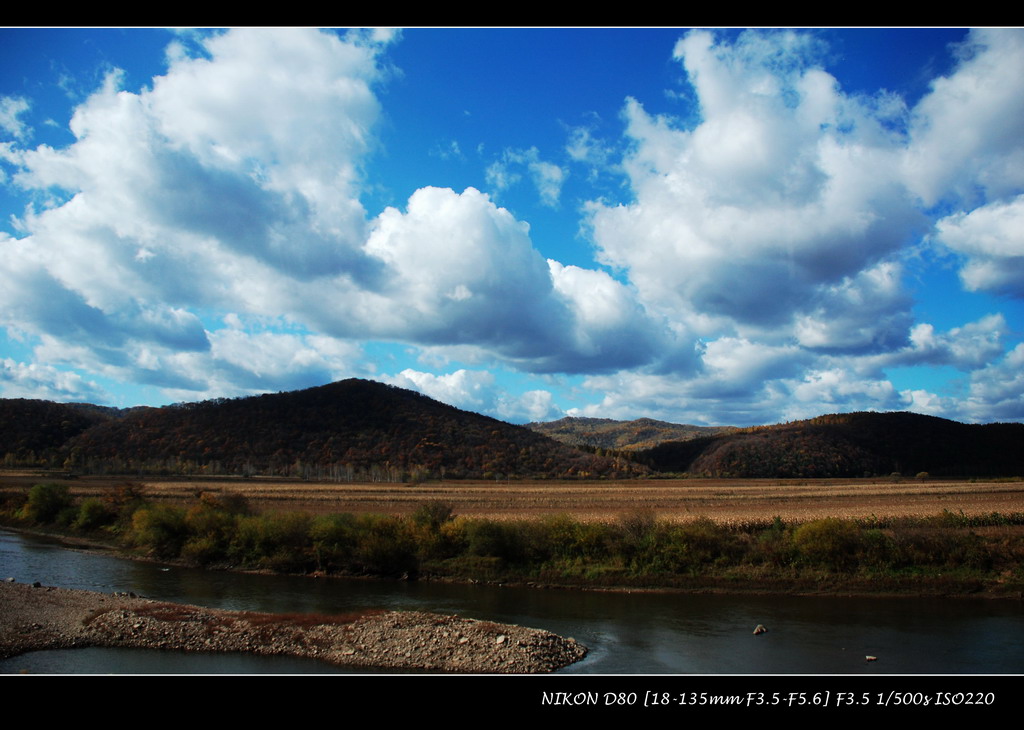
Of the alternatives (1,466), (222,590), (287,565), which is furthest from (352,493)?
(1,466)

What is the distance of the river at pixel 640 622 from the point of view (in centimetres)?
2023

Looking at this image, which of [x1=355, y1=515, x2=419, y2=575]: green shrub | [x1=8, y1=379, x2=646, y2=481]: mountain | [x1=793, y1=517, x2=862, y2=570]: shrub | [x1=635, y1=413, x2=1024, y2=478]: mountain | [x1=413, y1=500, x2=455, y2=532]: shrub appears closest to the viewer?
[x1=793, y1=517, x2=862, y2=570]: shrub

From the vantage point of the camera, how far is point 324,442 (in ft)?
380

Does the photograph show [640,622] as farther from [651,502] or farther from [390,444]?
[390,444]

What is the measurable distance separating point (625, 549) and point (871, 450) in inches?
4650

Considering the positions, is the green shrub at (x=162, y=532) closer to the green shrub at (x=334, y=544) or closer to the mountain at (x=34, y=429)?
the green shrub at (x=334, y=544)

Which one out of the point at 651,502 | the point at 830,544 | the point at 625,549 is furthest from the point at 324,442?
the point at 830,544

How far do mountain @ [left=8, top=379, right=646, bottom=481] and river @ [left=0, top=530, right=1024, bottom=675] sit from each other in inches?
2837

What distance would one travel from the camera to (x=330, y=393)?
430 ft

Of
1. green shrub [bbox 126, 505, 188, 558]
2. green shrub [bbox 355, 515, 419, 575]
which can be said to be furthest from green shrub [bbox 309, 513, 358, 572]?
green shrub [bbox 126, 505, 188, 558]

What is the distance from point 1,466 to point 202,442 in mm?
36884

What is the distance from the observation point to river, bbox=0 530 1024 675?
20.2 metres

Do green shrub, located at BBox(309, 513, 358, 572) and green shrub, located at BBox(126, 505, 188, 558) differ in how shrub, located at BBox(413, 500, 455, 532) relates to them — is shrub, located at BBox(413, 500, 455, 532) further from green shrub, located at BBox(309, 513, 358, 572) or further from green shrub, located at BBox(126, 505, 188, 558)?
green shrub, located at BBox(126, 505, 188, 558)
